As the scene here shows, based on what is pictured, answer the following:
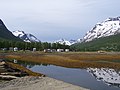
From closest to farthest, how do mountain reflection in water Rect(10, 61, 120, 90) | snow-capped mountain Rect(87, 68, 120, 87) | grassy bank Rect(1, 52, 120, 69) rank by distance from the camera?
1. mountain reflection in water Rect(10, 61, 120, 90)
2. snow-capped mountain Rect(87, 68, 120, 87)
3. grassy bank Rect(1, 52, 120, 69)

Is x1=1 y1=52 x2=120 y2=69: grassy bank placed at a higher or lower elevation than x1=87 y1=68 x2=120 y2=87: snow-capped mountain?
higher

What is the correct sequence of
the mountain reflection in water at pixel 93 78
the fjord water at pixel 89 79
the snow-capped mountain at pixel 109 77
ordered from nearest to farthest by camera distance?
the fjord water at pixel 89 79 < the mountain reflection in water at pixel 93 78 < the snow-capped mountain at pixel 109 77

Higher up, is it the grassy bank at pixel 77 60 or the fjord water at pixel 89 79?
the grassy bank at pixel 77 60

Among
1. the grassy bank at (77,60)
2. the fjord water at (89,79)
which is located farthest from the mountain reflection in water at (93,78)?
the grassy bank at (77,60)

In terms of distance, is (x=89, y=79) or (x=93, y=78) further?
(x=93, y=78)

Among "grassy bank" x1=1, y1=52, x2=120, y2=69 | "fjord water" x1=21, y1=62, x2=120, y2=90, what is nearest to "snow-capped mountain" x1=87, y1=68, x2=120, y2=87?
"fjord water" x1=21, y1=62, x2=120, y2=90

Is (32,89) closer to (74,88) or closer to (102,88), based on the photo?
(74,88)

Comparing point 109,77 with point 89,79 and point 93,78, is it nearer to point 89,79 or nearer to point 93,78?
point 93,78

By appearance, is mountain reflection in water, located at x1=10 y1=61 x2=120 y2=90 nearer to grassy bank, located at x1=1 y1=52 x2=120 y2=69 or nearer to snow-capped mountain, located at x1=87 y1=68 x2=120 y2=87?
snow-capped mountain, located at x1=87 y1=68 x2=120 y2=87

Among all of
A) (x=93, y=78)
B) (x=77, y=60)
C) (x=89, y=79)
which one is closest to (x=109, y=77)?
(x=93, y=78)

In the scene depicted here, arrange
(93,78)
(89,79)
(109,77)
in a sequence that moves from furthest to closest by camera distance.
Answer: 1. (109,77)
2. (93,78)
3. (89,79)

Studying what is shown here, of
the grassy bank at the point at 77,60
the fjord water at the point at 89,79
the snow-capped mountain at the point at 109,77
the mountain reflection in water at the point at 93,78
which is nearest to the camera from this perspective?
the fjord water at the point at 89,79

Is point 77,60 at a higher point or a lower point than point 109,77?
higher

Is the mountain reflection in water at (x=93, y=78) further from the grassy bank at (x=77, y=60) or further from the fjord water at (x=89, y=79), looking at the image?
the grassy bank at (x=77, y=60)
